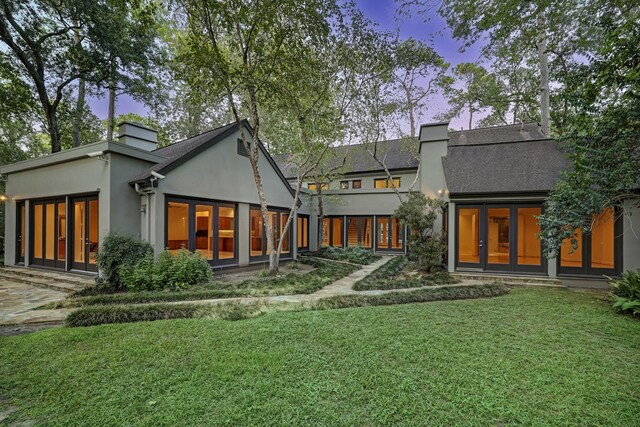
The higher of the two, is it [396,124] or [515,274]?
[396,124]

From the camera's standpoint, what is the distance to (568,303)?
21.7 feet

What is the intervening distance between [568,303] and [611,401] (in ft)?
15.3

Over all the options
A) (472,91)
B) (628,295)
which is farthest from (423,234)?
(472,91)

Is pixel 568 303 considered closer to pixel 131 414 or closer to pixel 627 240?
pixel 627 240

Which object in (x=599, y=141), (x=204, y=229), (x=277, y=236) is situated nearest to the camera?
(x=599, y=141)

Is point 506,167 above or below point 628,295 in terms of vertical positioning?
above

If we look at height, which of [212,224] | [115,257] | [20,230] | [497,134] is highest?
[497,134]

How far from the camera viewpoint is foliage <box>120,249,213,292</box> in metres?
7.31

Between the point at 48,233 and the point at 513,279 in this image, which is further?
the point at 48,233

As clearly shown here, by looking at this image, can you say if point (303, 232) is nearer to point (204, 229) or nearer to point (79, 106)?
point (204, 229)

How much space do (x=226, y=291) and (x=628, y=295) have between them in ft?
29.6

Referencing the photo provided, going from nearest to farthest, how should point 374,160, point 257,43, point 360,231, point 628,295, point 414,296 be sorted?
point 628,295
point 414,296
point 257,43
point 360,231
point 374,160

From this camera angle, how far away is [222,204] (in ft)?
34.7

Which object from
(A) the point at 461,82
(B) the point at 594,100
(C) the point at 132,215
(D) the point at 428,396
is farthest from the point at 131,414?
(A) the point at 461,82
